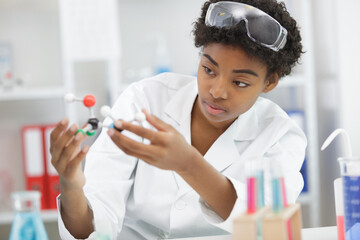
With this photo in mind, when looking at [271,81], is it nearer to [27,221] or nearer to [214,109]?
[214,109]

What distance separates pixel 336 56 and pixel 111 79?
3.90ft

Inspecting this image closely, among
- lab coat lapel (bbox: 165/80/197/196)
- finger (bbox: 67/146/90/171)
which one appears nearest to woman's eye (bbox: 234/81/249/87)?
lab coat lapel (bbox: 165/80/197/196)

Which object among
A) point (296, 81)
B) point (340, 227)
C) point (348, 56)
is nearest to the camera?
point (340, 227)

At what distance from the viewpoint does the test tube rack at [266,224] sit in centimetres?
95

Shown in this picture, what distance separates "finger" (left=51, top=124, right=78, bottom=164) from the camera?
3.51ft

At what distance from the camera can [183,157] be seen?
110cm

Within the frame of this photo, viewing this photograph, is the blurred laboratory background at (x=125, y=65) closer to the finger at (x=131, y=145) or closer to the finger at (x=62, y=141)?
the finger at (x=62, y=141)

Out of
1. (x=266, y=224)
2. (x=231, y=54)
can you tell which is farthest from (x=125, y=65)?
(x=266, y=224)

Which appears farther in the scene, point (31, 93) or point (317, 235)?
point (31, 93)

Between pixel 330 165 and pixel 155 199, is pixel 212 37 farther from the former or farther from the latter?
pixel 330 165

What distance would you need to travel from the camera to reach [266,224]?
3.22 feet

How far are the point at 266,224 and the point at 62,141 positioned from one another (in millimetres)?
442

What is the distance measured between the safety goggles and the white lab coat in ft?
0.89

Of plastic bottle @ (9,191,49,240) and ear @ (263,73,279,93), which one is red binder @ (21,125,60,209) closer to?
ear @ (263,73,279,93)
